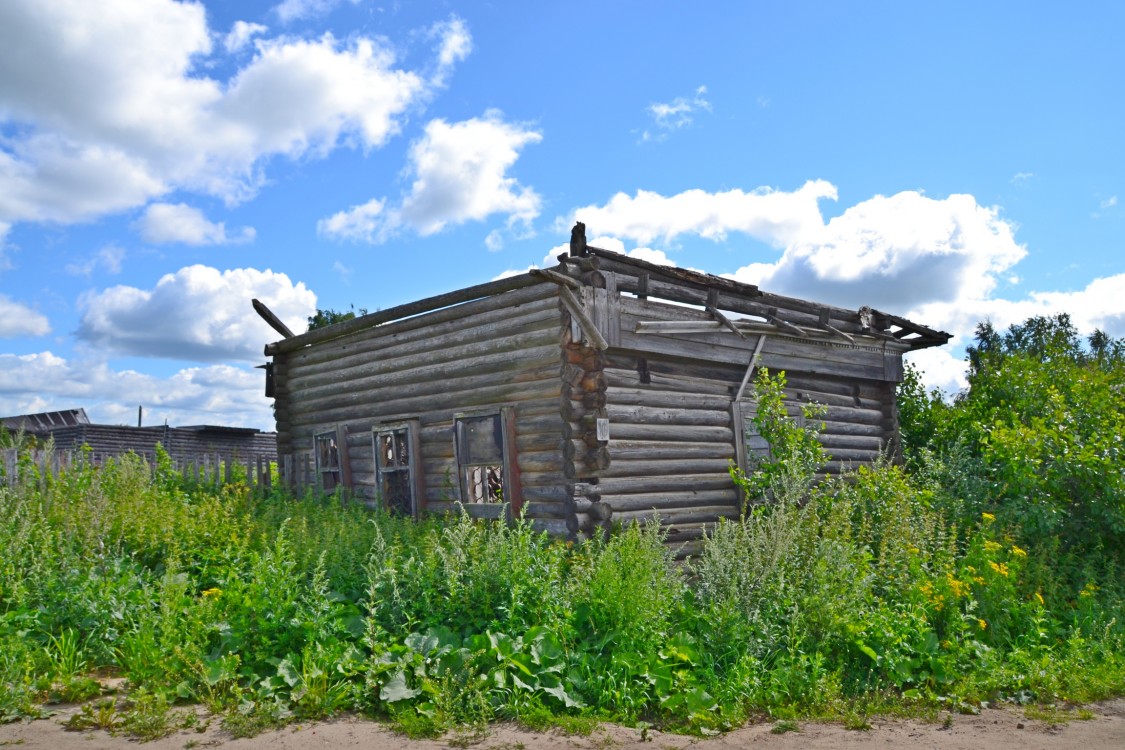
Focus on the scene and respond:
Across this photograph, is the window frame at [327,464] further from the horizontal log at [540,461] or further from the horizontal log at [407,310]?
the horizontal log at [540,461]

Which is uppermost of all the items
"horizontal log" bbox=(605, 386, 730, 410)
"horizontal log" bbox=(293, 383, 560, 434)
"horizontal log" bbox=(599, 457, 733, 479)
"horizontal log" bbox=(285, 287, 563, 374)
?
"horizontal log" bbox=(285, 287, 563, 374)

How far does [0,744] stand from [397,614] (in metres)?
2.68

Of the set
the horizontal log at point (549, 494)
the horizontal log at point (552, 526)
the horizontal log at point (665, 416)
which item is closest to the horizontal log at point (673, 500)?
the horizontal log at point (549, 494)

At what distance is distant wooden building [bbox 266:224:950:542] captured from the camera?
423 inches

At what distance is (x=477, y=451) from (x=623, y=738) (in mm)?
6803

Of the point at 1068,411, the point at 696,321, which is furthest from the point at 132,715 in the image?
the point at 1068,411

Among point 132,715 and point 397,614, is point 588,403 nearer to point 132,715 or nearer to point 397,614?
point 397,614

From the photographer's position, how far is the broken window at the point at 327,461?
589 inches

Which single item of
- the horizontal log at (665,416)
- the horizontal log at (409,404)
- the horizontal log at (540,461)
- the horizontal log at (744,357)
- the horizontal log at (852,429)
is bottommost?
the horizontal log at (540,461)

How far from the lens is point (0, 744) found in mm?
5383

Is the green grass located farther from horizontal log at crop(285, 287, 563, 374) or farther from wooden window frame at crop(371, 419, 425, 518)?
wooden window frame at crop(371, 419, 425, 518)

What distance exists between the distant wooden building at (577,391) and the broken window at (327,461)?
0.03 meters

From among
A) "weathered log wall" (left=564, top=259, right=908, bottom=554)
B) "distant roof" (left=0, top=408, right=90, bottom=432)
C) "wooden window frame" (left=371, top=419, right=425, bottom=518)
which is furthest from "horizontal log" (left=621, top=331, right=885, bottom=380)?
"distant roof" (left=0, top=408, right=90, bottom=432)

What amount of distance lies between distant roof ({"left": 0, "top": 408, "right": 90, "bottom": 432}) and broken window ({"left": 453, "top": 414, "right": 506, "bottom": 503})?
981 inches
